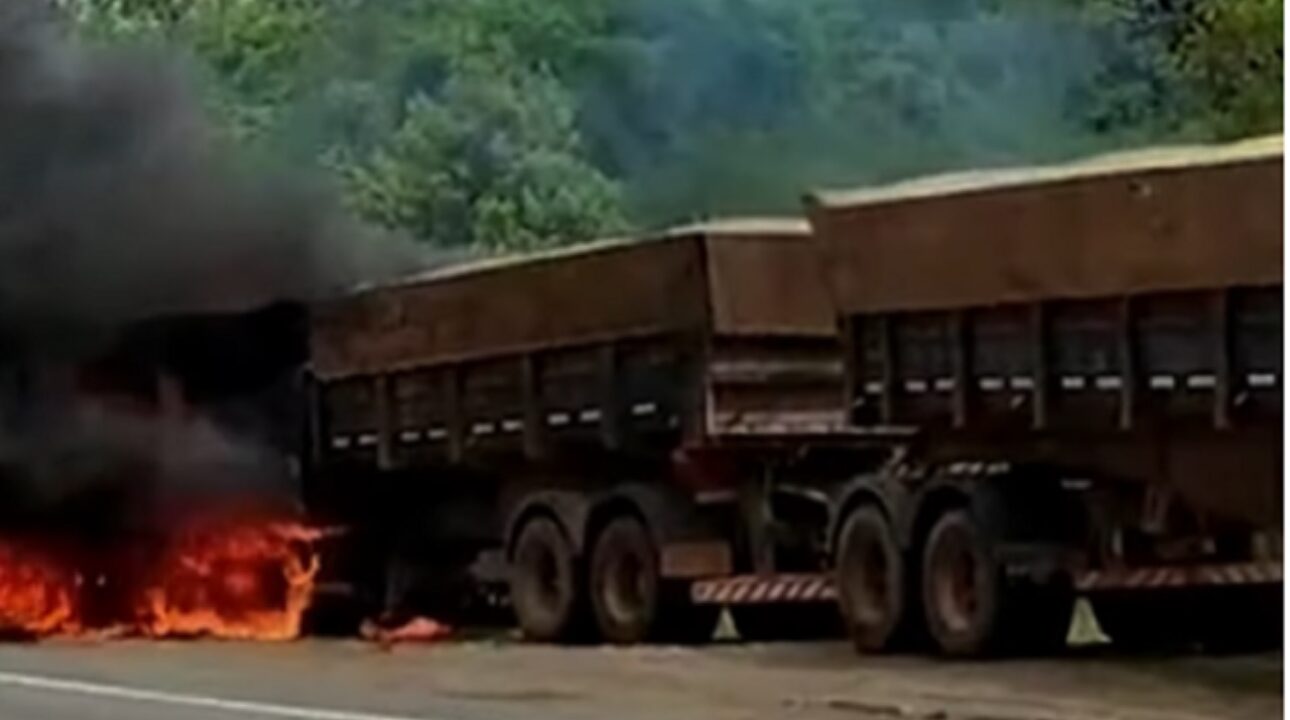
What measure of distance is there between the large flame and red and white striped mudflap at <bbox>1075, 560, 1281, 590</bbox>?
7.16m

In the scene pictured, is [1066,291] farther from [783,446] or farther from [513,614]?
[513,614]

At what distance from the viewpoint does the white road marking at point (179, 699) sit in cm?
1758

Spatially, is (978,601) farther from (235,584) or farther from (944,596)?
(235,584)

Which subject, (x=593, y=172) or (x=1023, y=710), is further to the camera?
(x=593, y=172)

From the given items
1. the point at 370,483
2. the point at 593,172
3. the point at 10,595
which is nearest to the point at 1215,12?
the point at 593,172

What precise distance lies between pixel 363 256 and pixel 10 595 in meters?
3.69

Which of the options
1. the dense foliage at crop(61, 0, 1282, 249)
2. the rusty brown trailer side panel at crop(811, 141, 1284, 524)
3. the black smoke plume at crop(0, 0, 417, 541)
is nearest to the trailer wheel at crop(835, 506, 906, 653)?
the rusty brown trailer side panel at crop(811, 141, 1284, 524)

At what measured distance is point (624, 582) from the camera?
23.7 metres

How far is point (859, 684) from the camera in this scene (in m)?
19.5

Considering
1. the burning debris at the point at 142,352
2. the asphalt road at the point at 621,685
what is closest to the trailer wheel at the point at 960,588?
the asphalt road at the point at 621,685

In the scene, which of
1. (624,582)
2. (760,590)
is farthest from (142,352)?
(760,590)

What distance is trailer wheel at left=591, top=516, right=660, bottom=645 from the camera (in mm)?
23344

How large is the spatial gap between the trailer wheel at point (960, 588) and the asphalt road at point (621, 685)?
0.19 meters

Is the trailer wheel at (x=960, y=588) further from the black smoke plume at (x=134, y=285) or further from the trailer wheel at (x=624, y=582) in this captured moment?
the black smoke plume at (x=134, y=285)
